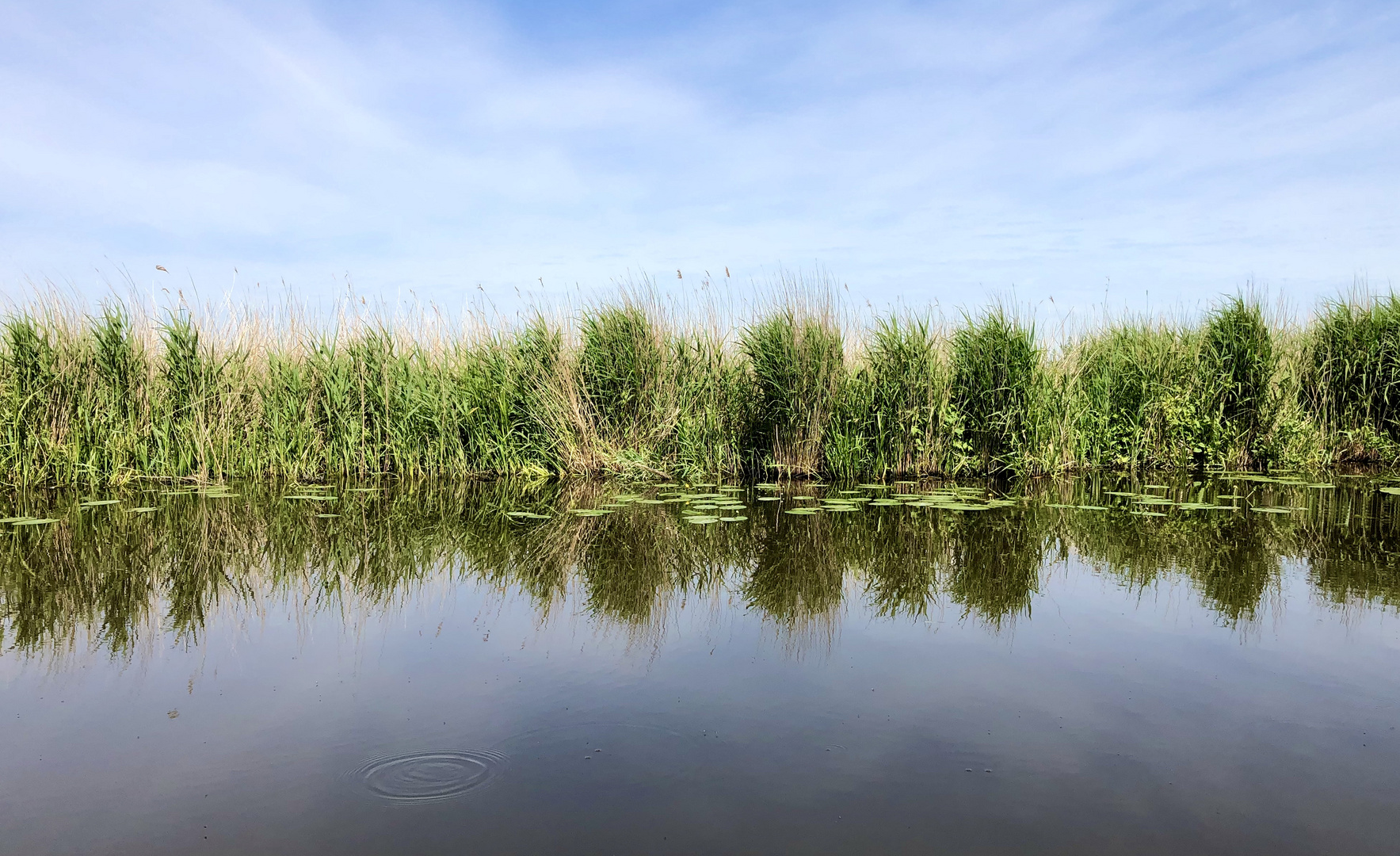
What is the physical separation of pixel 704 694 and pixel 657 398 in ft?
23.8

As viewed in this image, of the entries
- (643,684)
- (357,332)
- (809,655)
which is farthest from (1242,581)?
(357,332)

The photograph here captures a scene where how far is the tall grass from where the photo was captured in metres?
10.3

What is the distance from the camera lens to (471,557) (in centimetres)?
634

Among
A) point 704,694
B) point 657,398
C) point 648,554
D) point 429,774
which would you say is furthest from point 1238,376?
point 429,774

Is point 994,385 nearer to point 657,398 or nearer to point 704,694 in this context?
point 657,398

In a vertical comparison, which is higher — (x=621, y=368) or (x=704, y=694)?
(x=621, y=368)

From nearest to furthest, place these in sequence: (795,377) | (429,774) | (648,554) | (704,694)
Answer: (429,774), (704,694), (648,554), (795,377)

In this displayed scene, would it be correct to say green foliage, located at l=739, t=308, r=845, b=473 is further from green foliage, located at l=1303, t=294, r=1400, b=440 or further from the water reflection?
green foliage, located at l=1303, t=294, r=1400, b=440

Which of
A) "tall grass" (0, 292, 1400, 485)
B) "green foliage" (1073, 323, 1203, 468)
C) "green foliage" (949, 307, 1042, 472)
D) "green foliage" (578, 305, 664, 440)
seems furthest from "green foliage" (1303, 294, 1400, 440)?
"green foliage" (578, 305, 664, 440)

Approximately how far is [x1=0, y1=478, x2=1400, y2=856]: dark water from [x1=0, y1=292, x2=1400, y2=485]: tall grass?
3578 mm

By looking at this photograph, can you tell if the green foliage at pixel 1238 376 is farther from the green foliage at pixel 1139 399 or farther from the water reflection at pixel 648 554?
the water reflection at pixel 648 554

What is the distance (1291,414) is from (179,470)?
1439cm

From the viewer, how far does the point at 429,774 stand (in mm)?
2898

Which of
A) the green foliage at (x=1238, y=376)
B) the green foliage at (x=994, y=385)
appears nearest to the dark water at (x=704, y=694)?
the green foliage at (x=994, y=385)
